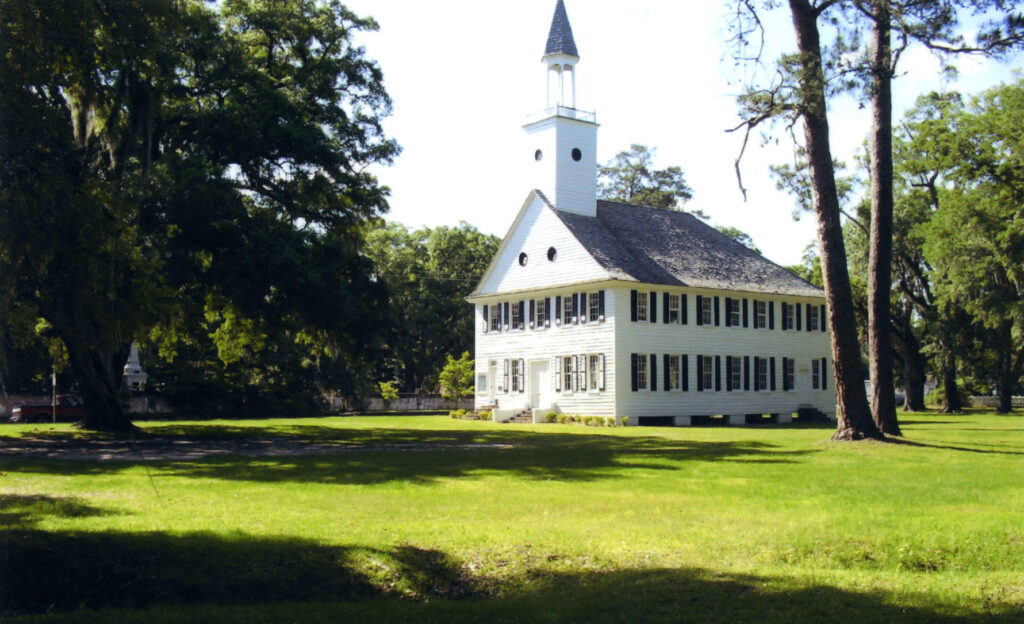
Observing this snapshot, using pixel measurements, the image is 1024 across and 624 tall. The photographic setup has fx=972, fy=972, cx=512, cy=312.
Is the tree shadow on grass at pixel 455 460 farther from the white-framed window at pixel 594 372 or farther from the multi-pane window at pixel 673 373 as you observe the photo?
the multi-pane window at pixel 673 373

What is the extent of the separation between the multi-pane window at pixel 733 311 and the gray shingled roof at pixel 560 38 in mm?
12778

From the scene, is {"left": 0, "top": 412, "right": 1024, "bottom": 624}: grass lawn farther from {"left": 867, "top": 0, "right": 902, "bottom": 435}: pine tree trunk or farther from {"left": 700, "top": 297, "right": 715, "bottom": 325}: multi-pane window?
{"left": 700, "top": 297, "right": 715, "bottom": 325}: multi-pane window

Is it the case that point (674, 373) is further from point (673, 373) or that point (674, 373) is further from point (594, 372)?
point (594, 372)

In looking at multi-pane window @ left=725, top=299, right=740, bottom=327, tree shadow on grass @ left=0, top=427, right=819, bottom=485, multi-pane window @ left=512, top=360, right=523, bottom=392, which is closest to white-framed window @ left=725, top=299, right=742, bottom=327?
multi-pane window @ left=725, top=299, right=740, bottom=327

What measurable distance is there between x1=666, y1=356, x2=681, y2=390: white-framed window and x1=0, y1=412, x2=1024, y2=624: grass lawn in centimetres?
2130

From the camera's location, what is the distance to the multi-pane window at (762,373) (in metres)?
42.6

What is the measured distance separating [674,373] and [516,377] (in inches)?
282

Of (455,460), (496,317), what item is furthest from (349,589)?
(496,317)

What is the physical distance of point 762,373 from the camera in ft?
140

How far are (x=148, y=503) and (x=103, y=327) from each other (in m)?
6.06

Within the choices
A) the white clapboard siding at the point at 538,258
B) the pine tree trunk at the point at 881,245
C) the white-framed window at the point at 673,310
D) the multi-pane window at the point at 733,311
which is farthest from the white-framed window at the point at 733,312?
the pine tree trunk at the point at 881,245

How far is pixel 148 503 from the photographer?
1259cm

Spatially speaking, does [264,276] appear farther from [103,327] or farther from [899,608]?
[899,608]

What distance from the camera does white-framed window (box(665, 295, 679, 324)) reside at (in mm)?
39500
